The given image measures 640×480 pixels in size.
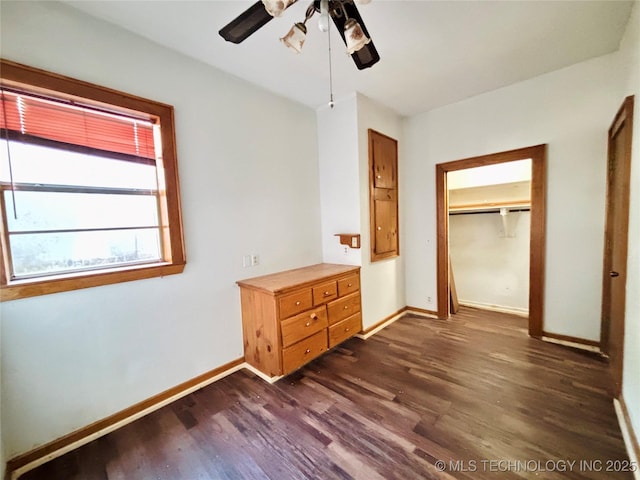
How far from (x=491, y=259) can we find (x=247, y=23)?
461 centimetres

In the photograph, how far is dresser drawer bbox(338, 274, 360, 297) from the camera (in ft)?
8.98

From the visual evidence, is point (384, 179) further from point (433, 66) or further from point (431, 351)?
point (431, 351)

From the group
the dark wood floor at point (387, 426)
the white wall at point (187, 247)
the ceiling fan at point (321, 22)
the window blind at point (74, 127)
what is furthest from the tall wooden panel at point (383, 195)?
the window blind at point (74, 127)

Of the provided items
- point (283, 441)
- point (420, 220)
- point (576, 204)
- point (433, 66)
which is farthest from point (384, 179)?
point (283, 441)

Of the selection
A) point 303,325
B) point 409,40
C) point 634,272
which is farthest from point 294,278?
point 634,272

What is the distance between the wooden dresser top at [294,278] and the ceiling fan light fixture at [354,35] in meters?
1.73

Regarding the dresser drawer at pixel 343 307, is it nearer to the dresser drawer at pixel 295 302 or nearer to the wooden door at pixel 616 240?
the dresser drawer at pixel 295 302

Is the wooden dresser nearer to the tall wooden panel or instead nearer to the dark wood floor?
the dark wood floor

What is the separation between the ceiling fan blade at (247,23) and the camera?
128 cm

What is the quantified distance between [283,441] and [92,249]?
1850 mm

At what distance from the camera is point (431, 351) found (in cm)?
265

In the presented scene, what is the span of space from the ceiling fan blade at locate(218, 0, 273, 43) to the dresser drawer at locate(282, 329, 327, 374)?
2267 mm

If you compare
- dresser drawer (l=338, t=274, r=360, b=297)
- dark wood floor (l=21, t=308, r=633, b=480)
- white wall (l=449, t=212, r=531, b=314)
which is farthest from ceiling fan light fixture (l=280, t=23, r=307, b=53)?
white wall (l=449, t=212, r=531, b=314)

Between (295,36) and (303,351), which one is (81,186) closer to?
(295,36)
